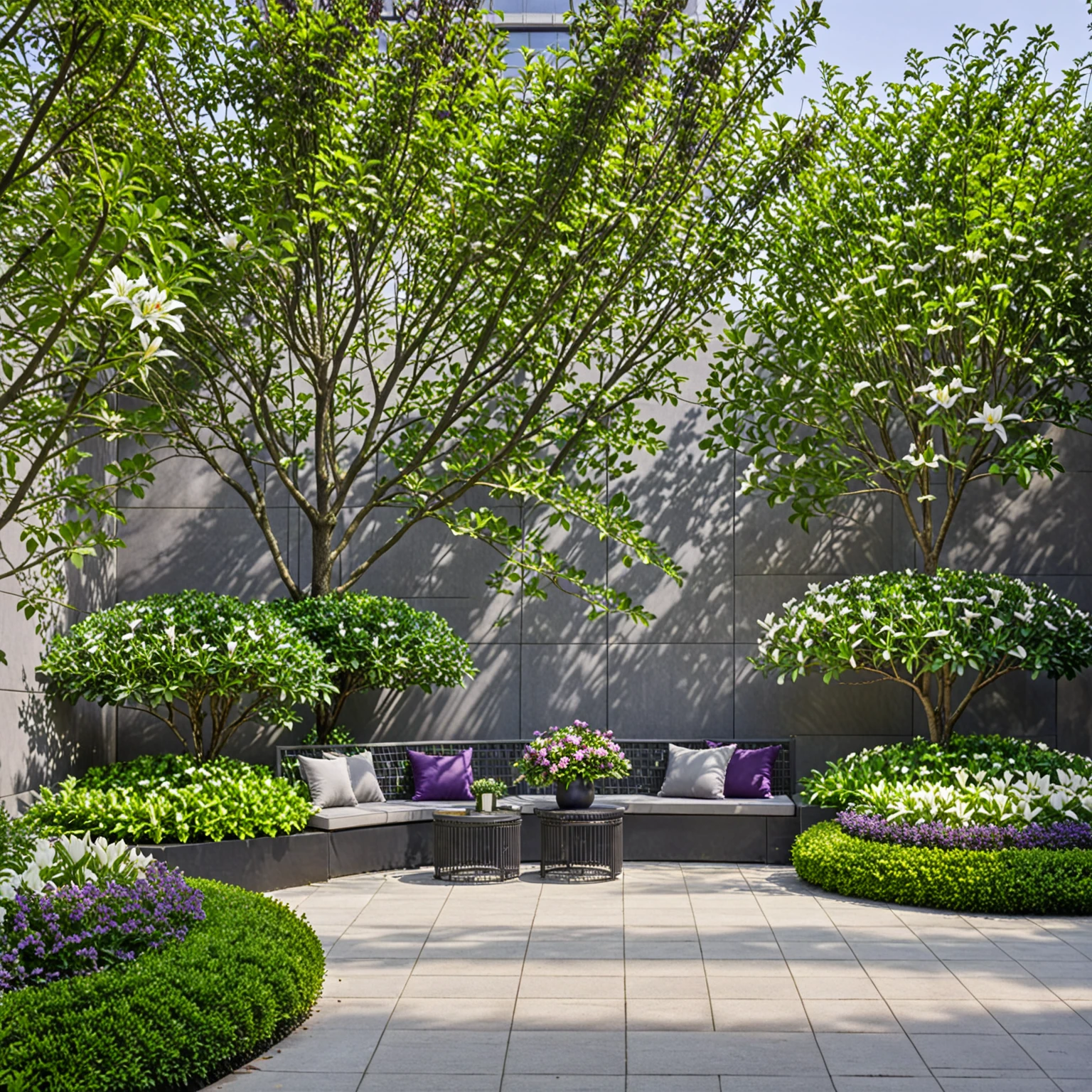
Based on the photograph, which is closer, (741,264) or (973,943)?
(973,943)

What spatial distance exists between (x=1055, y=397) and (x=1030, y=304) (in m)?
0.71

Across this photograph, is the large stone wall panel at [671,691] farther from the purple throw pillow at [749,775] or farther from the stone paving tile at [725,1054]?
the stone paving tile at [725,1054]

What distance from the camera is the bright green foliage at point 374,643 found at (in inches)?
360

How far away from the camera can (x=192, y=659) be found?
26.4 ft

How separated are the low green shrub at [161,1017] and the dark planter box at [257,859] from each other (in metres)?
2.69

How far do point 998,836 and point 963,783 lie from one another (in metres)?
0.65

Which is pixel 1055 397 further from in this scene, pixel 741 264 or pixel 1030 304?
pixel 741 264

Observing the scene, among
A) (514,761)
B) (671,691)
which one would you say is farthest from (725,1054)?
(671,691)

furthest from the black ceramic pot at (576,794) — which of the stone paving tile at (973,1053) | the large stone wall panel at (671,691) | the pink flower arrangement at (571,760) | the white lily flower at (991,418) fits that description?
the stone paving tile at (973,1053)

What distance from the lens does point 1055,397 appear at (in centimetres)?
892

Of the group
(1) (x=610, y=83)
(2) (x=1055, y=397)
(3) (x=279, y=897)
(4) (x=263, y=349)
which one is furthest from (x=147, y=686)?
(2) (x=1055, y=397)

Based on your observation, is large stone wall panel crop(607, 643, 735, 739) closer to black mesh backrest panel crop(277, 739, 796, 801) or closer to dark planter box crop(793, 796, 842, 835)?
black mesh backrest panel crop(277, 739, 796, 801)

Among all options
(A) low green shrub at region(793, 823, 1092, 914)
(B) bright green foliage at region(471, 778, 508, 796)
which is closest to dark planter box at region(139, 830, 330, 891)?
(B) bright green foliage at region(471, 778, 508, 796)

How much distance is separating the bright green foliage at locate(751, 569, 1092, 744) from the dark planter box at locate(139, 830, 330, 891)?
3.64 metres
